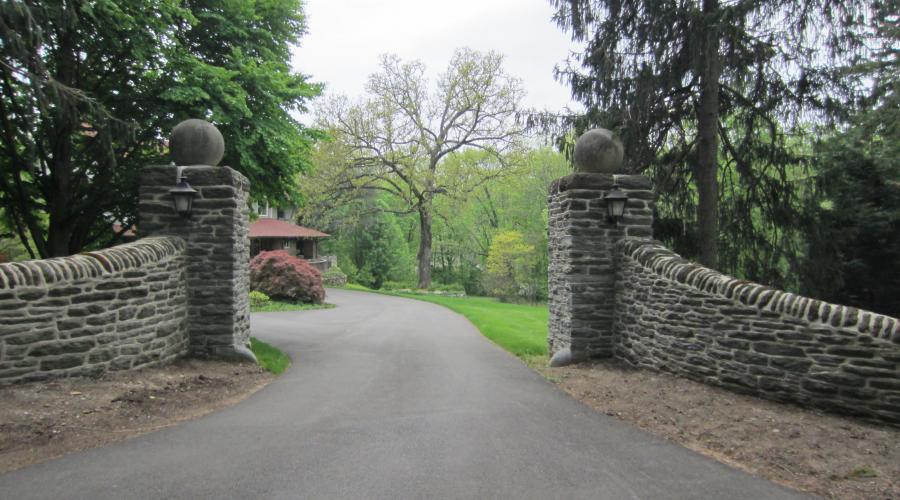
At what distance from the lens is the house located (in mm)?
33938

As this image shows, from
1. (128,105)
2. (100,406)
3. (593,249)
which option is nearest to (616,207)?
(593,249)

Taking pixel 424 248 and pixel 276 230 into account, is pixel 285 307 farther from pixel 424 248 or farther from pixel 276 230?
pixel 276 230

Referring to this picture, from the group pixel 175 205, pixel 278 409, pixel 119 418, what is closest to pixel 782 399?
pixel 278 409

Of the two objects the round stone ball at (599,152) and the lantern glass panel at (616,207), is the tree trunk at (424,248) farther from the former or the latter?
the lantern glass panel at (616,207)

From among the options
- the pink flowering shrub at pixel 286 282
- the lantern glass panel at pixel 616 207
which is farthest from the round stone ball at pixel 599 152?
the pink flowering shrub at pixel 286 282

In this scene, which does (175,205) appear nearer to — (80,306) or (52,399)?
(80,306)

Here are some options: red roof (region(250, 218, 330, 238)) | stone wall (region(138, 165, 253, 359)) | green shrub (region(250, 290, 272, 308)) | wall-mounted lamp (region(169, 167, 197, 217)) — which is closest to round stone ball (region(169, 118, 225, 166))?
stone wall (region(138, 165, 253, 359))

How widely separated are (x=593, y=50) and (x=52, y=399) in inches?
408

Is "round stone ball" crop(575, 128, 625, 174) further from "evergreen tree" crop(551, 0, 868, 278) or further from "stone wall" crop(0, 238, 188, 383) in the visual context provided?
"stone wall" crop(0, 238, 188, 383)

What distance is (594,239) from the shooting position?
7.75 m

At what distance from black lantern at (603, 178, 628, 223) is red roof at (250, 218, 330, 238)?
28.3 m

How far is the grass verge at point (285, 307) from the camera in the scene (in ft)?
63.6

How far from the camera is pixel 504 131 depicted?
29.2m

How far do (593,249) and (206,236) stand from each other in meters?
5.69
